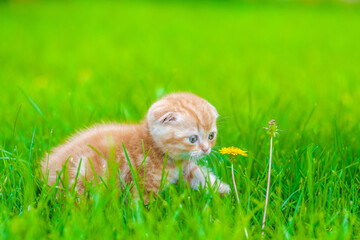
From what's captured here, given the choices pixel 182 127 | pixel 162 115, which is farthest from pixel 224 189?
pixel 162 115

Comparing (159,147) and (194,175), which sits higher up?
(159,147)

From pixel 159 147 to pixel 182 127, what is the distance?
0.18 meters

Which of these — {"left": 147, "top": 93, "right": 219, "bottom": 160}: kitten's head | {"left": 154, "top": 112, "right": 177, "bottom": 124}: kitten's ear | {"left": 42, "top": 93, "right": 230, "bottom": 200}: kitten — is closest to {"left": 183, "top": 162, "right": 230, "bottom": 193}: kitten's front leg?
{"left": 42, "top": 93, "right": 230, "bottom": 200}: kitten

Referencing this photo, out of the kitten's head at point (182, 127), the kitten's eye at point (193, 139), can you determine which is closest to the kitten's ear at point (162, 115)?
the kitten's head at point (182, 127)

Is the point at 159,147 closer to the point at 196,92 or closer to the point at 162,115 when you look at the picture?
the point at 162,115

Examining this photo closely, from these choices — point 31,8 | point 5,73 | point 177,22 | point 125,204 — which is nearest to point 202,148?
point 125,204

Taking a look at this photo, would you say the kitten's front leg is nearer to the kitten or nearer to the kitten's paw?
the kitten

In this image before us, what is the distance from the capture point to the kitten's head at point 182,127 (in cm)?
234

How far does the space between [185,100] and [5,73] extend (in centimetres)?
351

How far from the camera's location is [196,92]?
4355 millimetres

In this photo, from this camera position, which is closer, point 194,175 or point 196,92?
point 194,175

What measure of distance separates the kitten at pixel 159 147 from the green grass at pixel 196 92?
13cm

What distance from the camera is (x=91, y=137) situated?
2547mm

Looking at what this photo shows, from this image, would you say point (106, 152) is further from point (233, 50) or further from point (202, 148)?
point (233, 50)
